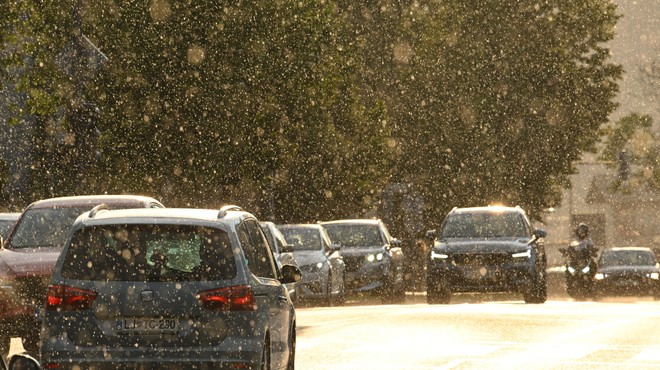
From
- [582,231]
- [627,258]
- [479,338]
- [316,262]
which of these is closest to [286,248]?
[316,262]

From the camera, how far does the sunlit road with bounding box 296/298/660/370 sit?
57.5ft

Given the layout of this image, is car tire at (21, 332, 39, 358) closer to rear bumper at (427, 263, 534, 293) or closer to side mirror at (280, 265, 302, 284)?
side mirror at (280, 265, 302, 284)

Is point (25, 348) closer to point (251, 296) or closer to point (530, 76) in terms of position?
point (251, 296)

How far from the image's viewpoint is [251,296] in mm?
11836

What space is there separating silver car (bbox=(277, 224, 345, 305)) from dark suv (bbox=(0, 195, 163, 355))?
14192 millimetres

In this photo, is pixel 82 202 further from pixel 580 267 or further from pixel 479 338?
pixel 580 267

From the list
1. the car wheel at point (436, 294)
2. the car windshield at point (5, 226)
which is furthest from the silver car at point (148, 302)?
the car wheel at point (436, 294)

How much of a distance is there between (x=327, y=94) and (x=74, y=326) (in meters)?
38.1

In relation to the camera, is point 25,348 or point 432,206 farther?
point 432,206

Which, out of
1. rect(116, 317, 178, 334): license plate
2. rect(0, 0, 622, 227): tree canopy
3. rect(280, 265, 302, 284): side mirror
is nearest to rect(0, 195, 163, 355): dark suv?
rect(280, 265, 302, 284): side mirror

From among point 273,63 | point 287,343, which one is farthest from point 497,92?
point 287,343

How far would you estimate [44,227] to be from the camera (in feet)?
61.5

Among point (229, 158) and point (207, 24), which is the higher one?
point (207, 24)

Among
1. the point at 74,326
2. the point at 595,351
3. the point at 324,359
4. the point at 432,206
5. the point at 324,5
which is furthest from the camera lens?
the point at 432,206
